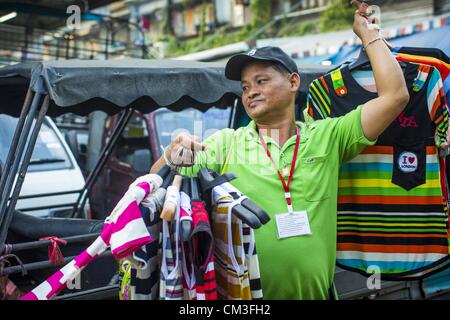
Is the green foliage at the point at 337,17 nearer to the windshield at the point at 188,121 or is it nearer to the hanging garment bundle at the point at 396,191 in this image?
the windshield at the point at 188,121

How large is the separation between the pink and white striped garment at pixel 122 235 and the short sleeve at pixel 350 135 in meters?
0.94

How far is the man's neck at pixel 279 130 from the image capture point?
254 centimetres

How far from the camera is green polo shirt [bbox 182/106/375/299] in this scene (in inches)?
91.5

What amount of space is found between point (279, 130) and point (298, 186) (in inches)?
12.2

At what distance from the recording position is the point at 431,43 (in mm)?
6398

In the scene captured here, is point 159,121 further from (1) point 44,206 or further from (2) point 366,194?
(2) point 366,194

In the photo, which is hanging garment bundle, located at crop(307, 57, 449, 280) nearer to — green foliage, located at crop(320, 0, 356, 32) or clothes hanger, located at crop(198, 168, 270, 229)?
clothes hanger, located at crop(198, 168, 270, 229)

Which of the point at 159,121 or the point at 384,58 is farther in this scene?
the point at 159,121

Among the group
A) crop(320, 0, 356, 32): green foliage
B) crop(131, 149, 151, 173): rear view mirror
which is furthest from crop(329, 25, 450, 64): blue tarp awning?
crop(320, 0, 356, 32): green foliage

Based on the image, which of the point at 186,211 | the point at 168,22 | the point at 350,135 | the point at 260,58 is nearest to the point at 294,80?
the point at 260,58

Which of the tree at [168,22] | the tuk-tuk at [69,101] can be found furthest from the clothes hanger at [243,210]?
the tree at [168,22]

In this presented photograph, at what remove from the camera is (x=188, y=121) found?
6.37 metres
